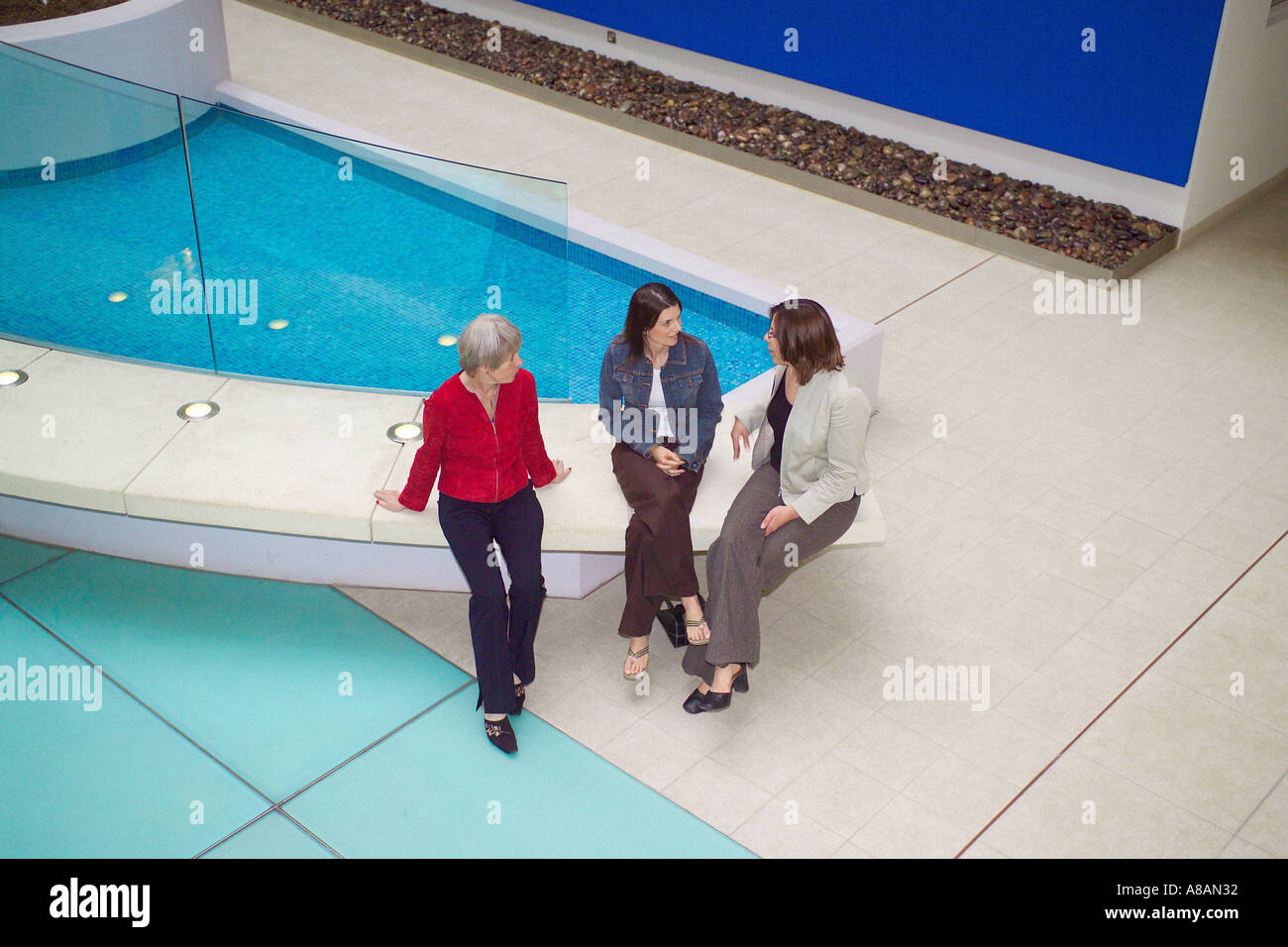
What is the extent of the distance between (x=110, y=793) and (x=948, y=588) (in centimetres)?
278

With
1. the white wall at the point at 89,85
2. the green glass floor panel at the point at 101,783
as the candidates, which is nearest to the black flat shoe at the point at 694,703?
the green glass floor panel at the point at 101,783

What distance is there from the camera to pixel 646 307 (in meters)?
4.00

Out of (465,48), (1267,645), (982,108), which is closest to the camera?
(1267,645)

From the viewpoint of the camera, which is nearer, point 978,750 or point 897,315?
point 978,750

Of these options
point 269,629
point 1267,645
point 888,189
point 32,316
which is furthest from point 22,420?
point 888,189

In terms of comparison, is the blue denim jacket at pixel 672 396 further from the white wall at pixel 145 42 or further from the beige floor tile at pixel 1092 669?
the white wall at pixel 145 42

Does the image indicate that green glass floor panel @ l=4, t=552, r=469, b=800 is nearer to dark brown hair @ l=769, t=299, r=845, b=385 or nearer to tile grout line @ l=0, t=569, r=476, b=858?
tile grout line @ l=0, t=569, r=476, b=858

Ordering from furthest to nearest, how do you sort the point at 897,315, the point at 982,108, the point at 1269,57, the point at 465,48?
the point at 465,48 → the point at 982,108 → the point at 1269,57 → the point at 897,315

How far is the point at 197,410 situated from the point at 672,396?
5.76 feet

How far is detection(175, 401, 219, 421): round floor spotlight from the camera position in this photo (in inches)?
182

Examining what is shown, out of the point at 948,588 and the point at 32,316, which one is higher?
the point at 32,316

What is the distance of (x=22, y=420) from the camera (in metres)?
4.54

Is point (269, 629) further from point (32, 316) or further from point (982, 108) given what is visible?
point (982, 108)

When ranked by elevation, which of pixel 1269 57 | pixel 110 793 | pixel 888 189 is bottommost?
pixel 110 793
